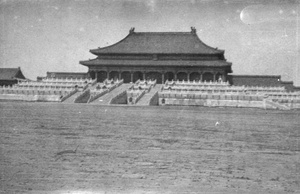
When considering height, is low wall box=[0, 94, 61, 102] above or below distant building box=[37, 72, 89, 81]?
below

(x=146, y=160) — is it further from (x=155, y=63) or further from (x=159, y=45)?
(x=159, y=45)

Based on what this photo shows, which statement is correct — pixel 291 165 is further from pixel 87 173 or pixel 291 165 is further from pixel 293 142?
pixel 87 173

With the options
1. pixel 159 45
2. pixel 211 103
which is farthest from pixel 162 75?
pixel 211 103

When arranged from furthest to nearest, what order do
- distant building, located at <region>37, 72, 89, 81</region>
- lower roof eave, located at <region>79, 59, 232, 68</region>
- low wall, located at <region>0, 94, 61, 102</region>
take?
1. distant building, located at <region>37, 72, 89, 81</region>
2. lower roof eave, located at <region>79, 59, 232, 68</region>
3. low wall, located at <region>0, 94, 61, 102</region>

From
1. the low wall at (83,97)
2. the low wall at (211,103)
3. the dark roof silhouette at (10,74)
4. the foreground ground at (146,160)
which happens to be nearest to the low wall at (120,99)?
the low wall at (211,103)

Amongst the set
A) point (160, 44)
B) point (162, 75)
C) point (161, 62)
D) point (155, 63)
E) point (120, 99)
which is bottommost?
point (120, 99)

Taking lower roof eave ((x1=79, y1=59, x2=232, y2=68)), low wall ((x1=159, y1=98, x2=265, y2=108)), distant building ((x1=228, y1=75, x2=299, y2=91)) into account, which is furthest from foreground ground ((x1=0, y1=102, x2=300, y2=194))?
lower roof eave ((x1=79, y1=59, x2=232, y2=68))

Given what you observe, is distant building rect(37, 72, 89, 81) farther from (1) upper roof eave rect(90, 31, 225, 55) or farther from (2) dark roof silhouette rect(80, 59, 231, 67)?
(1) upper roof eave rect(90, 31, 225, 55)
